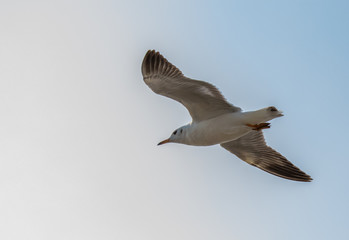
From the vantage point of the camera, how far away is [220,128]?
10.4 metres

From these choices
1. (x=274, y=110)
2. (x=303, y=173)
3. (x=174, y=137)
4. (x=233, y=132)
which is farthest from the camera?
(x=303, y=173)

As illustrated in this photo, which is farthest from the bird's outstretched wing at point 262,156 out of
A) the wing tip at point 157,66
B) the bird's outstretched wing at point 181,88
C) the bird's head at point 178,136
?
the wing tip at point 157,66

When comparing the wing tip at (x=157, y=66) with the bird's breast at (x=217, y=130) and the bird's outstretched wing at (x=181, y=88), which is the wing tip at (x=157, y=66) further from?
the bird's breast at (x=217, y=130)

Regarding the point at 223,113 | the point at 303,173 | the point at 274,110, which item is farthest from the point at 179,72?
the point at 303,173

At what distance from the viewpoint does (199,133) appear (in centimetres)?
1055

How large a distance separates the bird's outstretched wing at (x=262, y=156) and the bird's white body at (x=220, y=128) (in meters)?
1.47

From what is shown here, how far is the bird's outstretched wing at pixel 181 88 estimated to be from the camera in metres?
10.2

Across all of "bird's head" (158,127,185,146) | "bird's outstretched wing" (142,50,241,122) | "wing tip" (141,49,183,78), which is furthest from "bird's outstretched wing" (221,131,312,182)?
"wing tip" (141,49,183,78)

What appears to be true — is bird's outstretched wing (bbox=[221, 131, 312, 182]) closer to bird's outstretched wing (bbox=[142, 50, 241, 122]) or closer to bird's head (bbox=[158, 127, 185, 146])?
bird's head (bbox=[158, 127, 185, 146])

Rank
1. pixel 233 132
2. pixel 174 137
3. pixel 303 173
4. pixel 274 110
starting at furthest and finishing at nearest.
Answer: pixel 303 173, pixel 174 137, pixel 233 132, pixel 274 110

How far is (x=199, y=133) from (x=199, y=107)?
1.63 feet

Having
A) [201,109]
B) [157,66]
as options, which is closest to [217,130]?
[201,109]

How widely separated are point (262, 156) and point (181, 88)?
Result: 2965 mm

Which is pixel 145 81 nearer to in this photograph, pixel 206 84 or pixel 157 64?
pixel 157 64
